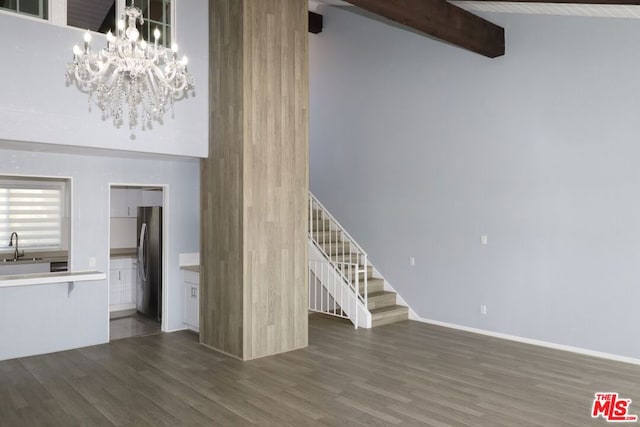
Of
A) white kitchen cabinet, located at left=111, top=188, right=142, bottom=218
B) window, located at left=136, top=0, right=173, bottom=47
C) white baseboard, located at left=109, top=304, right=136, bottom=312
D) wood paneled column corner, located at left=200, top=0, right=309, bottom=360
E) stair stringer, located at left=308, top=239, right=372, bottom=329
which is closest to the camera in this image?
wood paneled column corner, located at left=200, top=0, right=309, bottom=360

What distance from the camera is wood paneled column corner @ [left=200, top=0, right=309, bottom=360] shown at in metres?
5.41

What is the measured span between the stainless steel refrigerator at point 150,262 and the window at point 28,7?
2.82 metres

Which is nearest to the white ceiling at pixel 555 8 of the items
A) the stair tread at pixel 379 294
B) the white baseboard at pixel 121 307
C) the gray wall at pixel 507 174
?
the gray wall at pixel 507 174

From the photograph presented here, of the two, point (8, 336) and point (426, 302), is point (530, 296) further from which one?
point (8, 336)

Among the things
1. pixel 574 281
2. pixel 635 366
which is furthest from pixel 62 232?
pixel 635 366

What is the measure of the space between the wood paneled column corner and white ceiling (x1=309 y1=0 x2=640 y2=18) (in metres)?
2.08

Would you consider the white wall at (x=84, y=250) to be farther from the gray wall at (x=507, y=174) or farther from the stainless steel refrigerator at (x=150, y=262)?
the gray wall at (x=507, y=174)

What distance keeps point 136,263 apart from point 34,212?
66.3 inches

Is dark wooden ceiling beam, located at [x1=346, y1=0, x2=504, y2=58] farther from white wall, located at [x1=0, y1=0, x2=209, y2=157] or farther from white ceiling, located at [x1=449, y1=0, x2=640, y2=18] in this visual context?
white wall, located at [x1=0, y1=0, x2=209, y2=157]

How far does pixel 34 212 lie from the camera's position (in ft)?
22.5

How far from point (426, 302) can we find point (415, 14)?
13.0 ft

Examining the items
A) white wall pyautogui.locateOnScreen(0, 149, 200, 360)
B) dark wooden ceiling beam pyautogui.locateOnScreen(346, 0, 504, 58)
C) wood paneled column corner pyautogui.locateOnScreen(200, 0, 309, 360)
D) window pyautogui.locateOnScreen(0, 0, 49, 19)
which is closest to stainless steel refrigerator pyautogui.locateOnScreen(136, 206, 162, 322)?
white wall pyautogui.locateOnScreen(0, 149, 200, 360)

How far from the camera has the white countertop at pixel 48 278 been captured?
5.30 meters

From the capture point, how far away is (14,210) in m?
6.76
